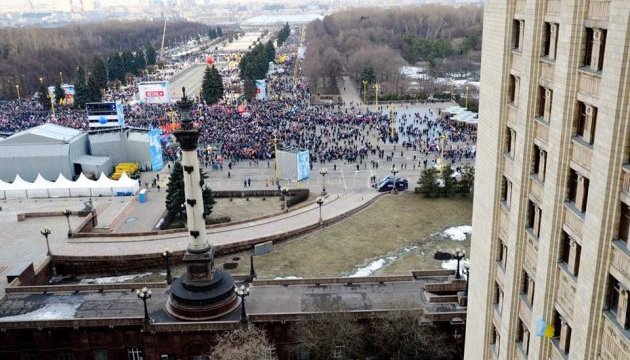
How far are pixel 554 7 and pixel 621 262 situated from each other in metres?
5.37

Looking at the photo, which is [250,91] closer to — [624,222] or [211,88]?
[211,88]

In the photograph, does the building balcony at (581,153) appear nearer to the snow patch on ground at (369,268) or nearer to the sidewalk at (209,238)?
the snow patch on ground at (369,268)

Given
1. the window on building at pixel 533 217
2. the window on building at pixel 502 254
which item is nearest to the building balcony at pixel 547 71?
the window on building at pixel 533 217

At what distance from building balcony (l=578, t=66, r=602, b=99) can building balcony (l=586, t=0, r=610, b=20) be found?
96cm

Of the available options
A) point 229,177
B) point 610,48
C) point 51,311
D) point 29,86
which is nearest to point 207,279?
point 51,311

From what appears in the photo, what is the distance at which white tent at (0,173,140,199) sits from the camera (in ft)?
155

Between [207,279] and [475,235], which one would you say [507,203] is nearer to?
[475,235]

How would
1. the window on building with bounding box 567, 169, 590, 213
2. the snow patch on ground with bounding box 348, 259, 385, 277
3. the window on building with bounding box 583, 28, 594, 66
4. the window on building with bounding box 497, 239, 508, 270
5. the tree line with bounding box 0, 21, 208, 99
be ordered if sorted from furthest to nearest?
1. the tree line with bounding box 0, 21, 208, 99
2. the snow patch on ground with bounding box 348, 259, 385, 277
3. the window on building with bounding box 497, 239, 508, 270
4. the window on building with bounding box 567, 169, 590, 213
5. the window on building with bounding box 583, 28, 594, 66

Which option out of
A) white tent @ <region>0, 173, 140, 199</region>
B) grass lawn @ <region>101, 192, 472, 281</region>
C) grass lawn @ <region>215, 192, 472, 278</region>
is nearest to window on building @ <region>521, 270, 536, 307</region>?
grass lawn @ <region>101, 192, 472, 281</region>

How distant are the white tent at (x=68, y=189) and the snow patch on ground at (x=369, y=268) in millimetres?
22268

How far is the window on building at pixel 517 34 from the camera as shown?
46.6ft

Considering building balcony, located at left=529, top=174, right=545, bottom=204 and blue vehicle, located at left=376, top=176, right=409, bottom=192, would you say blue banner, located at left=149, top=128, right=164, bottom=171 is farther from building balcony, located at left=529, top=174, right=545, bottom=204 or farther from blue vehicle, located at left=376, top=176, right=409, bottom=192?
building balcony, located at left=529, top=174, right=545, bottom=204

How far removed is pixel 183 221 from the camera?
42.9 metres

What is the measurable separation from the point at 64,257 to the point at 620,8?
1284 inches
